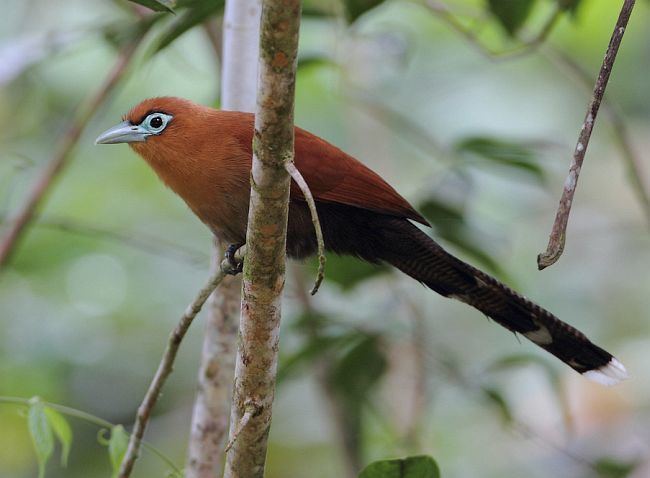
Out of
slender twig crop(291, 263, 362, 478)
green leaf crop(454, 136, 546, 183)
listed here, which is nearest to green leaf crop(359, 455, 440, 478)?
green leaf crop(454, 136, 546, 183)

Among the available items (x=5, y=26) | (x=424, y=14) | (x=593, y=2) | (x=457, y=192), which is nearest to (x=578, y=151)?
(x=457, y=192)

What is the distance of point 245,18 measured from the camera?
2.59 metres

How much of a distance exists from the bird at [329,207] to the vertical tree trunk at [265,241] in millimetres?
675

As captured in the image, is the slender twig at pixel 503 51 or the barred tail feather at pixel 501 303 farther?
the slender twig at pixel 503 51

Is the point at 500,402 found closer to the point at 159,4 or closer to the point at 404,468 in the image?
the point at 404,468

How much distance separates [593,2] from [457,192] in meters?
2.53

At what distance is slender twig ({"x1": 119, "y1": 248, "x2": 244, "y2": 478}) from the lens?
→ 7.27ft

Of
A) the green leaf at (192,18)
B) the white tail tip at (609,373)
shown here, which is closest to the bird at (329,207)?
the white tail tip at (609,373)

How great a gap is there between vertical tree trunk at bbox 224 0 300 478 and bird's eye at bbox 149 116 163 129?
3.51 ft

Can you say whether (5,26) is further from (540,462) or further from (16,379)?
(540,462)

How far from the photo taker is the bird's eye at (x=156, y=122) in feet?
9.20

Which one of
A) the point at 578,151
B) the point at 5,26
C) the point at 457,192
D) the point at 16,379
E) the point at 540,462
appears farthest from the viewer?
the point at 5,26

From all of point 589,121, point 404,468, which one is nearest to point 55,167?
point 404,468

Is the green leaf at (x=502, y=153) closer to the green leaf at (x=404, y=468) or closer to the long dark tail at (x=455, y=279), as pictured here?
the long dark tail at (x=455, y=279)
